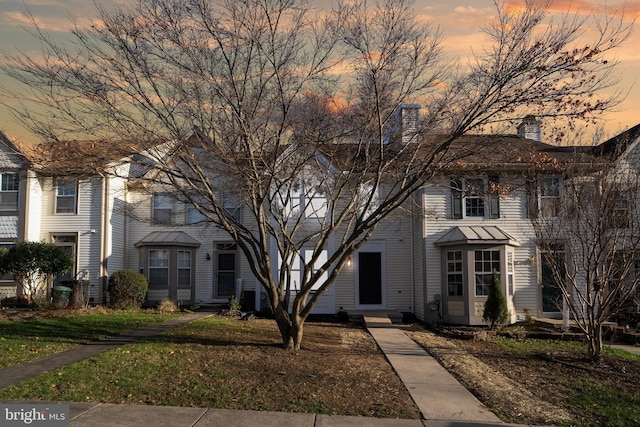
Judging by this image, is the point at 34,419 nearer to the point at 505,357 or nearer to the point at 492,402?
the point at 492,402

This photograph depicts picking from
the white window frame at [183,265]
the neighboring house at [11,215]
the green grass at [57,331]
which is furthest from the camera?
the white window frame at [183,265]

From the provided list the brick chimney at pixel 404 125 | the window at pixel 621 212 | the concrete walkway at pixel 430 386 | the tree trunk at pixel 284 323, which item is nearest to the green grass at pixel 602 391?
the concrete walkway at pixel 430 386

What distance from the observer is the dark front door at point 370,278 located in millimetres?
18109

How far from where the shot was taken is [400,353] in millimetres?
10969

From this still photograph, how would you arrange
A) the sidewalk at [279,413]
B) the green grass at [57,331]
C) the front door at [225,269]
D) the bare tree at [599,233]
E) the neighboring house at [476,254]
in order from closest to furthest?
the sidewalk at [279,413] → the green grass at [57,331] → the bare tree at [599,233] → the neighboring house at [476,254] → the front door at [225,269]

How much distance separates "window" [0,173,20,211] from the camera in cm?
1839

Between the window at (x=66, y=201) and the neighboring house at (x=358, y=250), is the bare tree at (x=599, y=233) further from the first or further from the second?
the window at (x=66, y=201)

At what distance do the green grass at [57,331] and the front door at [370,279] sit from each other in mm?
6369

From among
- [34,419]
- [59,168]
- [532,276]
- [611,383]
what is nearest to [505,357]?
[611,383]

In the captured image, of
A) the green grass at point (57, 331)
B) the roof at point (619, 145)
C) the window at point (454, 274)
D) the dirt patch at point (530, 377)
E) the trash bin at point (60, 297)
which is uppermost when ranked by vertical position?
the roof at point (619, 145)

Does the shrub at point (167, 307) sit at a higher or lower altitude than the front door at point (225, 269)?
lower

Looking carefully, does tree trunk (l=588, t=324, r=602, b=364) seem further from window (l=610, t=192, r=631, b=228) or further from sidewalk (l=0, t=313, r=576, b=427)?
sidewalk (l=0, t=313, r=576, b=427)

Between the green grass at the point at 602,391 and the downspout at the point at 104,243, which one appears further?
the downspout at the point at 104,243

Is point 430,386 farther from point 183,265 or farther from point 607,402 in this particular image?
point 183,265
